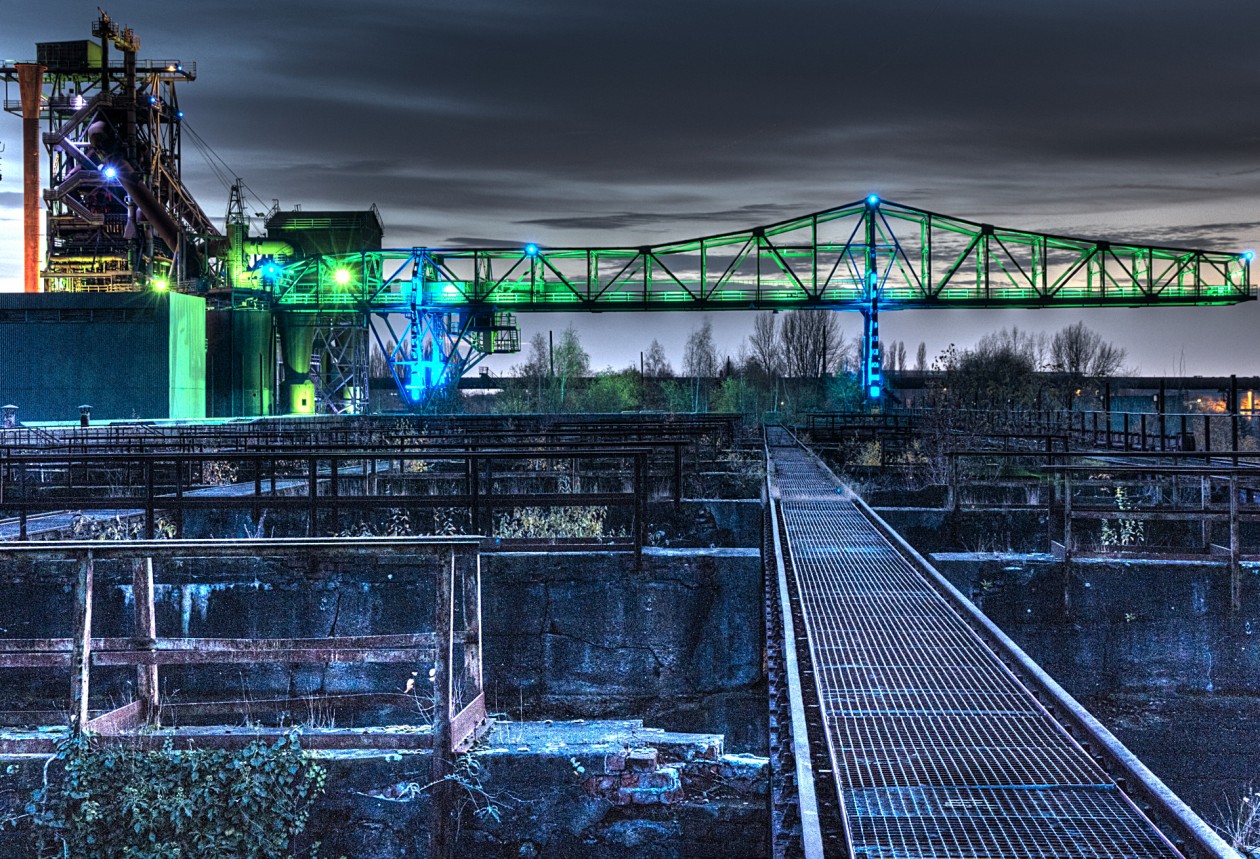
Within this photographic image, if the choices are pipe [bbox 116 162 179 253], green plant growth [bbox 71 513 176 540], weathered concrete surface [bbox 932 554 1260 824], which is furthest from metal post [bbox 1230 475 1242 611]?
pipe [bbox 116 162 179 253]

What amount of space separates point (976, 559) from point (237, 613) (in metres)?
7.07

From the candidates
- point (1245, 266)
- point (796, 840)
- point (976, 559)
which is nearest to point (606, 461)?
point (976, 559)

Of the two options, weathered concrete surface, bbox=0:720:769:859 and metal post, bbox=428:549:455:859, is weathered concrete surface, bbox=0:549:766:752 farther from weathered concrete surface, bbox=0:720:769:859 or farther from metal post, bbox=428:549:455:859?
metal post, bbox=428:549:455:859

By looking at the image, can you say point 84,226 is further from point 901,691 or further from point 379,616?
point 901,691

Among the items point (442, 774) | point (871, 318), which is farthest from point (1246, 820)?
point (871, 318)

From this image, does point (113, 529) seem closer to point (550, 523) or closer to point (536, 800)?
point (550, 523)

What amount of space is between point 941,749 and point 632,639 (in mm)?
4699

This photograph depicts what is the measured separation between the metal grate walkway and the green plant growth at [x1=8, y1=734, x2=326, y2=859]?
10.2 ft

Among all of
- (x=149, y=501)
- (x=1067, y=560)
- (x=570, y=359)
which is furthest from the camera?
(x=570, y=359)

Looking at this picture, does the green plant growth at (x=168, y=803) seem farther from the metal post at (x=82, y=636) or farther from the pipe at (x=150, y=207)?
the pipe at (x=150, y=207)

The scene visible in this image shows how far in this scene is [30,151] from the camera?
2699 inches

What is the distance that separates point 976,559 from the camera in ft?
37.3

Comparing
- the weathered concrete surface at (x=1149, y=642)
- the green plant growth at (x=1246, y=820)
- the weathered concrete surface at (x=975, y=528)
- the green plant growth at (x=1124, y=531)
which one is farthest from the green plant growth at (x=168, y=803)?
the green plant growth at (x=1124, y=531)

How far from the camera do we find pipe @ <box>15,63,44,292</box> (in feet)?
222
